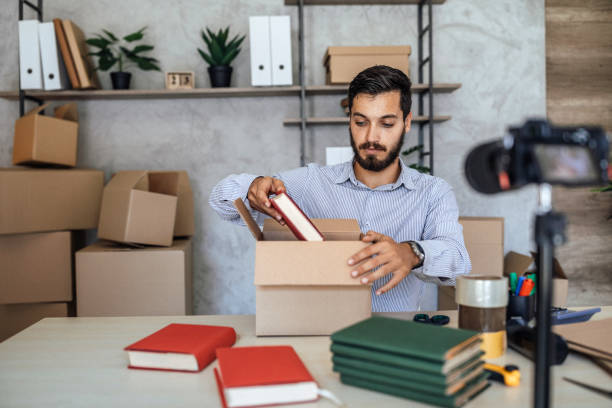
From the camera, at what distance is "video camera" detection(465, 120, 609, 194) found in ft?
1.45

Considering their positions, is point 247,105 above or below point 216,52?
below

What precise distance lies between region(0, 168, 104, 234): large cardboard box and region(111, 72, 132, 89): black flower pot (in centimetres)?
51

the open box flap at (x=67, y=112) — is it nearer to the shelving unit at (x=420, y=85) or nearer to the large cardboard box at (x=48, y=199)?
the large cardboard box at (x=48, y=199)

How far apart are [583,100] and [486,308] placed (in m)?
2.43

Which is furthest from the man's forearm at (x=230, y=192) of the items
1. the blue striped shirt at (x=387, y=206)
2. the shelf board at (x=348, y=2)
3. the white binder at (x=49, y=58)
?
the shelf board at (x=348, y=2)

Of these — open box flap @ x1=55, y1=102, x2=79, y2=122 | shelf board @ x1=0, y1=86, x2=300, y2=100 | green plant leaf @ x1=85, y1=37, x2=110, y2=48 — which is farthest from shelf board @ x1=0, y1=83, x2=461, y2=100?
green plant leaf @ x1=85, y1=37, x2=110, y2=48

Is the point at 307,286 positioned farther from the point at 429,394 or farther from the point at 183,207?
the point at 183,207

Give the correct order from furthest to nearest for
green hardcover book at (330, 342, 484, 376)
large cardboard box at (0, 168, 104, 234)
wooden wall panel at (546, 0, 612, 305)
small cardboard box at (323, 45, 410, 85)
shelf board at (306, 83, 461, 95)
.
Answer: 1. wooden wall panel at (546, 0, 612, 305)
2. shelf board at (306, 83, 461, 95)
3. small cardboard box at (323, 45, 410, 85)
4. large cardboard box at (0, 168, 104, 234)
5. green hardcover book at (330, 342, 484, 376)

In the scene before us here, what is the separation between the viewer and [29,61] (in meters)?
2.27

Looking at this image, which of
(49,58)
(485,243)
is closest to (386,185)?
(485,243)

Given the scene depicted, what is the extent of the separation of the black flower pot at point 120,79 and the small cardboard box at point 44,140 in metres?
0.32

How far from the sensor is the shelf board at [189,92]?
7.77ft

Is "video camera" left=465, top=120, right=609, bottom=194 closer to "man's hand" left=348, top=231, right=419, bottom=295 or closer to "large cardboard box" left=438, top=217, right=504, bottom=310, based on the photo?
"man's hand" left=348, top=231, right=419, bottom=295

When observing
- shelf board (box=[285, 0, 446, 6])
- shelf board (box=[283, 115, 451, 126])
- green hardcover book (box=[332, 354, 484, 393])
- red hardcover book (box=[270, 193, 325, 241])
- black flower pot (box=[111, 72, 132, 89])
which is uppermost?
shelf board (box=[285, 0, 446, 6])
